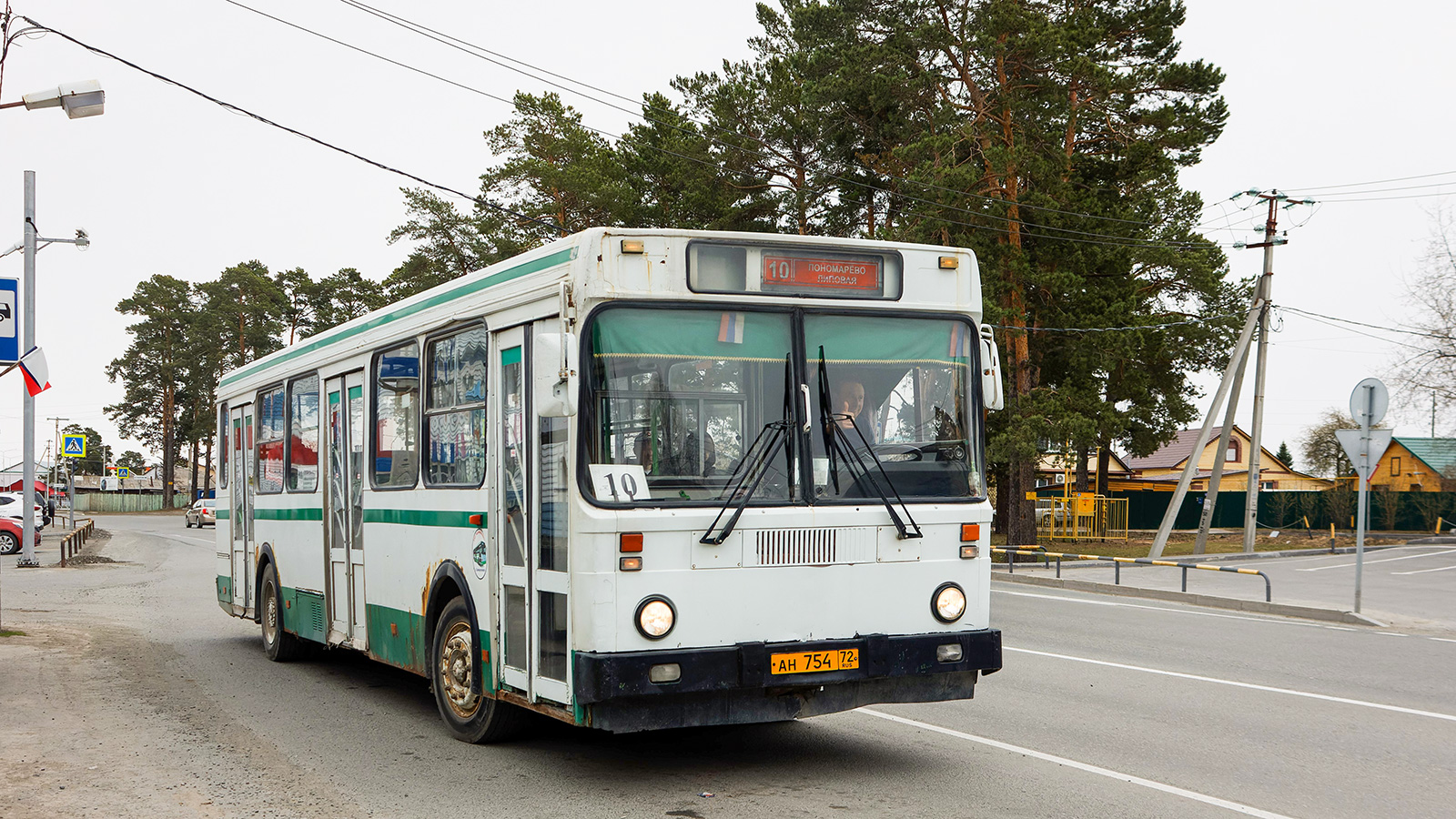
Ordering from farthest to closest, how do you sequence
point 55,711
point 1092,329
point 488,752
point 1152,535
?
1. point 1152,535
2. point 1092,329
3. point 55,711
4. point 488,752

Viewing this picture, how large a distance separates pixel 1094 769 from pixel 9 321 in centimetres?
1117

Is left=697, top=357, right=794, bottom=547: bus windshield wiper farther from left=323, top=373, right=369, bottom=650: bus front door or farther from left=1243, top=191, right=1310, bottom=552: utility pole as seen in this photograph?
left=1243, top=191, right=1310, bottom=552: utility pole

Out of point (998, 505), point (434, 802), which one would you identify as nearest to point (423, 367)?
point (434, 802)

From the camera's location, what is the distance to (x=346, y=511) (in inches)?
411

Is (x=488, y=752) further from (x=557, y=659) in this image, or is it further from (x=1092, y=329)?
(x=1092, y=329)

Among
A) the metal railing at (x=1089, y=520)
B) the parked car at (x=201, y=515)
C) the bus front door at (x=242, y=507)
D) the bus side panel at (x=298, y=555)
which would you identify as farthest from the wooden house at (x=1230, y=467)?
the bus side panel at (x=298, y=555)

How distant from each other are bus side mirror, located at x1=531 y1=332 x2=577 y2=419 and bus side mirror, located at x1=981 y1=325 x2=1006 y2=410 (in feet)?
8.11

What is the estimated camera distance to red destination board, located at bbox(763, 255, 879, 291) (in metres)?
7.05

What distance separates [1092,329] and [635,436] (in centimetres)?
3107

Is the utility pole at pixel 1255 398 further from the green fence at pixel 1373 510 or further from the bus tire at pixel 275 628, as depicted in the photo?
the bus tire at pixel 275 628

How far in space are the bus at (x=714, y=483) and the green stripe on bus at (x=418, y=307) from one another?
0.12ft

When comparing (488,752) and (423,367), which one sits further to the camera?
(423,367)

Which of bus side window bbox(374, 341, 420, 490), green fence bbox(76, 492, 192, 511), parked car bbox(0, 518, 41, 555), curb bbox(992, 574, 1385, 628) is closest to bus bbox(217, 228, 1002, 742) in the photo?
bus side window bbox(374, 341, 420, 490)

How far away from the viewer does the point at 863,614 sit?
22.8 ft
